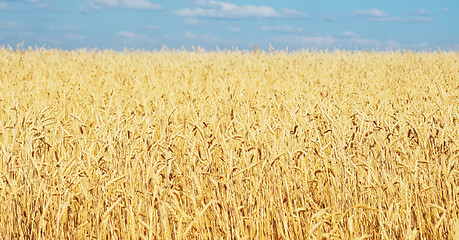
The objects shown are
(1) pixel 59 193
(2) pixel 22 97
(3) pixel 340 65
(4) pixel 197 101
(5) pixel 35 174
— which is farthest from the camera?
(3) pixel 340 65

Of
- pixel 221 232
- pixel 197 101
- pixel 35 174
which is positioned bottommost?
pixel 221 232

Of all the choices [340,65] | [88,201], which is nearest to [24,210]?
[88,201]

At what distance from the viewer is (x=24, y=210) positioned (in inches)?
86.9

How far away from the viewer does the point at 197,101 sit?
4.59 m

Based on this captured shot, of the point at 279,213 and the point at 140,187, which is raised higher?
the point at 140,187

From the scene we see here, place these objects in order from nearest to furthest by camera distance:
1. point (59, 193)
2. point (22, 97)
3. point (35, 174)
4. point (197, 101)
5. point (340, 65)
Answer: point (59, 193)
point (35, 174)
point (197, 101)
point (22, 97)
point (340, 65)

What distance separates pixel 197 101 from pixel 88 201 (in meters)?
2.56

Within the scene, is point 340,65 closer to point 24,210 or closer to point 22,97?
point 22,97

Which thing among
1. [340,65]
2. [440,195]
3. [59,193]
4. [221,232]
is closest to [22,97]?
[59,193]

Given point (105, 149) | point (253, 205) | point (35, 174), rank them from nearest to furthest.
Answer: point (253, 205)
point (35, 174)
point (105, 149)

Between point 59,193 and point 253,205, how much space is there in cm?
90

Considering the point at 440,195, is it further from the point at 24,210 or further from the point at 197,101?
the point at 197,101

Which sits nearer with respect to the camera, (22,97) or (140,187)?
(140,187)

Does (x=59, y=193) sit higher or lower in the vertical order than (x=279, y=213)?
higher
